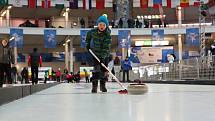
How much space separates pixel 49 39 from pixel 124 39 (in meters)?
6.10

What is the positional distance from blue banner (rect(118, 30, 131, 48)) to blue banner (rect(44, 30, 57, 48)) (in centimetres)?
528

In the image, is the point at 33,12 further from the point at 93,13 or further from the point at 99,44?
the point at 99,44

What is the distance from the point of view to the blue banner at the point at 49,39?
3294 cm

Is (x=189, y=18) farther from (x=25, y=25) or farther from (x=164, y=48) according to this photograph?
→ (x=25, y=25)

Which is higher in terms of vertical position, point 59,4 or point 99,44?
point 59,4

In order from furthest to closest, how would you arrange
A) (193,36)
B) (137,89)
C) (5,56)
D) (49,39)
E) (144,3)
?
1. (144,3)
2. (49,39)
3. (193,36)
4. (5,56)
5. (137,89)

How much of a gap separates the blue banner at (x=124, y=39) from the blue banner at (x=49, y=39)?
5281mm

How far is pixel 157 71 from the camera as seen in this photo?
23375 mm

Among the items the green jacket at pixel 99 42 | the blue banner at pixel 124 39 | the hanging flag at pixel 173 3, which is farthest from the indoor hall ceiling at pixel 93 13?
the green jacket at pixel 99 42

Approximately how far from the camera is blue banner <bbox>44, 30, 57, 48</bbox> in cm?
3294

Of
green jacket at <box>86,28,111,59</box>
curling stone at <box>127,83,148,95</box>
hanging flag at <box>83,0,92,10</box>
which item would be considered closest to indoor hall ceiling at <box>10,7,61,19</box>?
hanging flag at <box>83,0,92,10</box>

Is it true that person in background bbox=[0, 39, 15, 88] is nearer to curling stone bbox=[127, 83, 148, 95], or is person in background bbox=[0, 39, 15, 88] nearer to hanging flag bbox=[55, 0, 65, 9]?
curling stone bbox=[127, 83, 148, 95]

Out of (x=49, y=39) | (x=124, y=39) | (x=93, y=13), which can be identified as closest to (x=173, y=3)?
(x=124, y=39)

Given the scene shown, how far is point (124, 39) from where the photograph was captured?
3366cm
